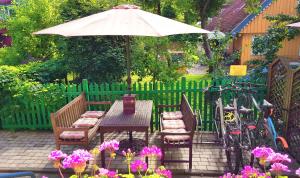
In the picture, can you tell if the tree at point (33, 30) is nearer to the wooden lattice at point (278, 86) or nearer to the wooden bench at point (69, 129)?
the wooden bench at point (69, 129)

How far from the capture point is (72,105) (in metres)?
6.08

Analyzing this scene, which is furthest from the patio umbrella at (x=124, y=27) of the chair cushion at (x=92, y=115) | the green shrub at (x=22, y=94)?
the green shrub at (x=22, y=94)

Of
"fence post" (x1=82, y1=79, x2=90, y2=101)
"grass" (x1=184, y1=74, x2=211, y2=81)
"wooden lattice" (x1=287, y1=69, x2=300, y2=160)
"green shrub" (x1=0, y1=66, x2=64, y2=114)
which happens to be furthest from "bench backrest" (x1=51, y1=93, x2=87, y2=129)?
"grass" (x1=184, y1=74, x2=211, y2=81)

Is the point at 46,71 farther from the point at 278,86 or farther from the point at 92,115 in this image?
the point at 278,86

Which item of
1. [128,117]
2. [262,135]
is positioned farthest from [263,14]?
[128,117]

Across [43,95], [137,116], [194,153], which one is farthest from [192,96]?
[43,95]

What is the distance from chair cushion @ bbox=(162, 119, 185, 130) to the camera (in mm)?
5590

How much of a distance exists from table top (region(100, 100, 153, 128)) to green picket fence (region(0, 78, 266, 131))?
776mm

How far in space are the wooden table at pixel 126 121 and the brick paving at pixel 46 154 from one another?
0.84 m

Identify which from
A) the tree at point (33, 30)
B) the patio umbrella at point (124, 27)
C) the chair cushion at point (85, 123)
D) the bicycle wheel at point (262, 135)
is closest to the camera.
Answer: the patio umbrella at point (124, 27)

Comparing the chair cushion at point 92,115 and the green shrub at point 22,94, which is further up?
the green shrub at point 22,94

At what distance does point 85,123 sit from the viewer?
5.95 m

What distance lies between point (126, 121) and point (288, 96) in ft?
11.3

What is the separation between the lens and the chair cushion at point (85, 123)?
19.1ft
